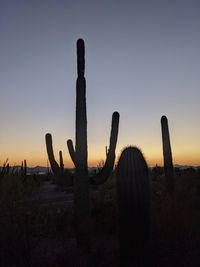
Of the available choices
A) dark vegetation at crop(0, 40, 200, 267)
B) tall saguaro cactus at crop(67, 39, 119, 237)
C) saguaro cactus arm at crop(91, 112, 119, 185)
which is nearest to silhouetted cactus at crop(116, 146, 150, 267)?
dark vegetation at crop(0, 40, 200, 267)

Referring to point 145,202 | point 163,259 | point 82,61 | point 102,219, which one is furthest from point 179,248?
point 82,61

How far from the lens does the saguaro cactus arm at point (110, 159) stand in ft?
31.6

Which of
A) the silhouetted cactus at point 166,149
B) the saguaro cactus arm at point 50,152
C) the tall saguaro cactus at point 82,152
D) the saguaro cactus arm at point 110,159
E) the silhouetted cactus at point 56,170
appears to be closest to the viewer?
the tall saguaro cactus at point 82,152

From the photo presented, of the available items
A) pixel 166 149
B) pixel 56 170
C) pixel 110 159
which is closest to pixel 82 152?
pixel 110 159

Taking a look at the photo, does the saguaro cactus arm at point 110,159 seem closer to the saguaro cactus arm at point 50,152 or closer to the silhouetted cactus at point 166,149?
the saguaro cactus arm at point 50,152

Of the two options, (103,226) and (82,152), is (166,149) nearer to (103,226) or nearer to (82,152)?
(103,226)

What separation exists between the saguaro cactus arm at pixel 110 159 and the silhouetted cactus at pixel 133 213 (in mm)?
3085

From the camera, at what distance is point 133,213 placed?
20.5ft

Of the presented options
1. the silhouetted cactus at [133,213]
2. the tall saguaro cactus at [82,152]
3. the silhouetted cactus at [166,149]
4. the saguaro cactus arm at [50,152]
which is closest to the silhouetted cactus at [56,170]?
the saguaro cactus arm at [50,152]

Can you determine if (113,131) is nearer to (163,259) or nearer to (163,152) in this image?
(163,152)

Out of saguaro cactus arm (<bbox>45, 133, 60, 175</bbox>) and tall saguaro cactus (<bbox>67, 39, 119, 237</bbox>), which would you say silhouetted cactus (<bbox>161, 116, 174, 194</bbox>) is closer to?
tall saguaro cactus (<bbox>67, 39, 119, 237</bbox>)

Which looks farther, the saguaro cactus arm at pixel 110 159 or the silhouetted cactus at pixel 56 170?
the silhouetted cactus at pixel 56 170

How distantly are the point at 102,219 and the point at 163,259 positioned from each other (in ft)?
13.1

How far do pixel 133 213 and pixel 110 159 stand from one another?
3.46 meters
